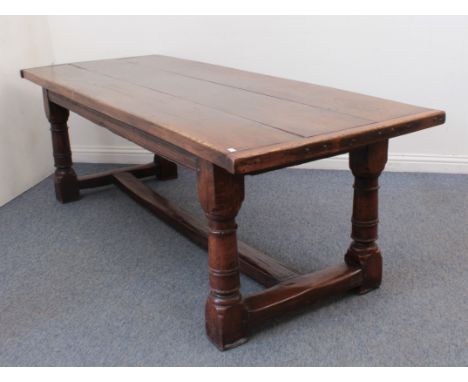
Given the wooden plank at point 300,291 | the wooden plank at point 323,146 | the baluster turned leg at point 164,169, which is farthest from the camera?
the baluster turned leg at point 164,169

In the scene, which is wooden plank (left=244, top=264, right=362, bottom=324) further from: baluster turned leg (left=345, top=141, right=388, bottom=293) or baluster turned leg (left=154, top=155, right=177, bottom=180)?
baluster turned leg (left=154, top=155, right=177, bottom=180)

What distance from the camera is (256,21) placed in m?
3.29

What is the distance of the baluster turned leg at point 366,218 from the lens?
6.43 ft

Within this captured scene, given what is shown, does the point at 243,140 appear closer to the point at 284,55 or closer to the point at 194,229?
the point at 194,229

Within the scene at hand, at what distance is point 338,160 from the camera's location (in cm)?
344

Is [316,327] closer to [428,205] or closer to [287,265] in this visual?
[287,265]

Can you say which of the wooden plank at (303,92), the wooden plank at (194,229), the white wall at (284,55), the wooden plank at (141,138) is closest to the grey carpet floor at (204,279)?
the wooden plank at (194,229)

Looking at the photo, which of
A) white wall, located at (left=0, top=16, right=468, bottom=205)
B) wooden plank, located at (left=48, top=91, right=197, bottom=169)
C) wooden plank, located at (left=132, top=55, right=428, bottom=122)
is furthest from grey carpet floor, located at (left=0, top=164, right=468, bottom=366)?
wooden plank, located at (left=132, top=55, right=428, bottom=122)

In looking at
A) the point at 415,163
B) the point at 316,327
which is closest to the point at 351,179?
the point at 415,163

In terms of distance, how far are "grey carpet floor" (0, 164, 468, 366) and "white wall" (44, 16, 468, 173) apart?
0.23m

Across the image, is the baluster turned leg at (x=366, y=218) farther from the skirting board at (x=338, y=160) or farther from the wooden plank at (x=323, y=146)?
the skirting board at (x=338, y=160)

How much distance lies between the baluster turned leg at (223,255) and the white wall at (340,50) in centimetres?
175

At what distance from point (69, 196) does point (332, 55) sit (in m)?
1.53
